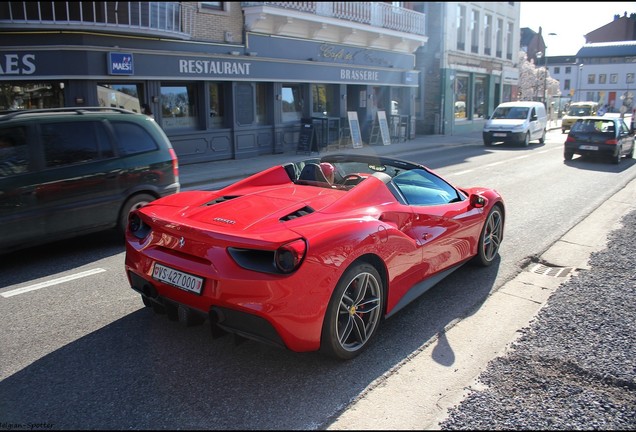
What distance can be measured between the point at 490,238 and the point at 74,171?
16.0 feet

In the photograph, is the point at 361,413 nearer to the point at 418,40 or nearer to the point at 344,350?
the point at 344,350

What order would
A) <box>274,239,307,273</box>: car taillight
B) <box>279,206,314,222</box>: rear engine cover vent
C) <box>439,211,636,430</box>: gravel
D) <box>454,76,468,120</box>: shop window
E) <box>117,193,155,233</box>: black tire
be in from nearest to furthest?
<box>439,211,636,430</box>: gravel → <box>274,239,307,273</box>: car taillight → <box>279,206,314,222</box>: rear engine cover vent → <box>117,193,155,233</box>: black tire → <box>454,76,468,120</box>: shop window

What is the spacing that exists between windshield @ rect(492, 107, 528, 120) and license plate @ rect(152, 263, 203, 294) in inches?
885

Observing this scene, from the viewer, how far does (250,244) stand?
129 inches

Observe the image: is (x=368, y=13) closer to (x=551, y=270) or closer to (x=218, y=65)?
(x=218, y=65)

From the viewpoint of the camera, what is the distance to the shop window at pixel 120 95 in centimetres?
1329

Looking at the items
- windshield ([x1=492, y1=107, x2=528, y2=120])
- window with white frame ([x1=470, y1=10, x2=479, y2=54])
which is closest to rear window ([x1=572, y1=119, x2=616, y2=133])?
windshield ([x1=492, y1=107, x2=528, y2=120])

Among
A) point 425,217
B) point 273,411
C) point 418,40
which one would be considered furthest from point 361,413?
point 418,40

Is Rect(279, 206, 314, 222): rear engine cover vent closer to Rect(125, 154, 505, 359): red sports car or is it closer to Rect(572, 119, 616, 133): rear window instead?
Rect(125, 154, 505, 359): red sports car

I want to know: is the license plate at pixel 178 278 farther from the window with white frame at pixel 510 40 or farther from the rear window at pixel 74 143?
the window with white frame at pixel 510 40

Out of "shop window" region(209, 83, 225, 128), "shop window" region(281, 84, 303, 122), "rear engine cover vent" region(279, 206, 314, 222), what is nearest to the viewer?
"rear engine cover vent" region(279, 206, 314, 222)

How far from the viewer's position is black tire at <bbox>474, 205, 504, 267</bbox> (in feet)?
18.0

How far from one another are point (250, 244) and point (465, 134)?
2875 centimetres

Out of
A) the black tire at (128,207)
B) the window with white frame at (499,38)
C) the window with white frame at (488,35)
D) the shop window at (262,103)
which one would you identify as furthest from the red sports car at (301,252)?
the window with white frame at (499,38)
